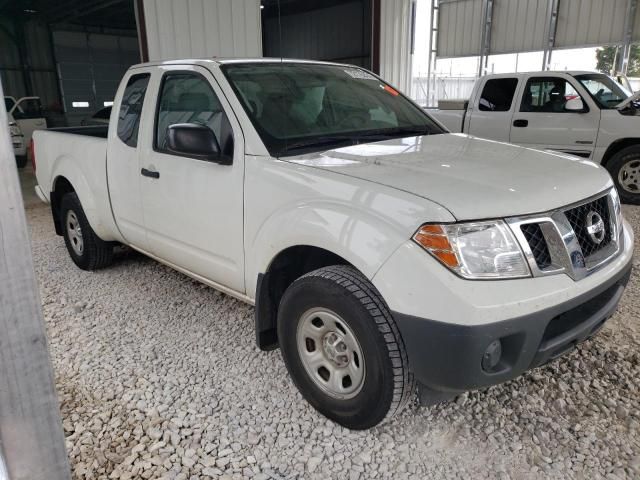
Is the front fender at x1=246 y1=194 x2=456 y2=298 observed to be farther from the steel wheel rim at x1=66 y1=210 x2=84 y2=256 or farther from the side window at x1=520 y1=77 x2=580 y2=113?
the side window at x1=520 y1=77 x2=580 y2=113

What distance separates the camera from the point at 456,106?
8.36 m

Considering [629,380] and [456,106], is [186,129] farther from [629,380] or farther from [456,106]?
[456,106]

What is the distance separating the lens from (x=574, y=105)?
7129mm

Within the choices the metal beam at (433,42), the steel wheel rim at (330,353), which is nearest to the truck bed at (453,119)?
the steel wheel rim at (330,353)

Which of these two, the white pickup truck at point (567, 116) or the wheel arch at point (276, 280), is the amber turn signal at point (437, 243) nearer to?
the wheel arch at point (276, 280)

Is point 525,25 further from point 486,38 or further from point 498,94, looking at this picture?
point 498,94

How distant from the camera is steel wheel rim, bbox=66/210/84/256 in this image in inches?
176

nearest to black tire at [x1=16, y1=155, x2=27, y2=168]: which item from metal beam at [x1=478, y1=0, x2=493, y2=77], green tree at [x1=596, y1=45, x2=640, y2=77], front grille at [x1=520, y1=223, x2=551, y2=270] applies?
front grille at [x1=520, y1=223, x2=551, y2=270]

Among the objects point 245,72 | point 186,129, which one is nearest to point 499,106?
point 245,72

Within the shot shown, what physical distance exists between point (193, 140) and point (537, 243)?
169 centimetres

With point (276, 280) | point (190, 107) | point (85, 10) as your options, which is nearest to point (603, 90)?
point (190, 107)

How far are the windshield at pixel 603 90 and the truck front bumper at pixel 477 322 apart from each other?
5951 millimetres

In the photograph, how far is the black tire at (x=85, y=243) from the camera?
14.2 feet

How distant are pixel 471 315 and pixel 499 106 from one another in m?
6.65
